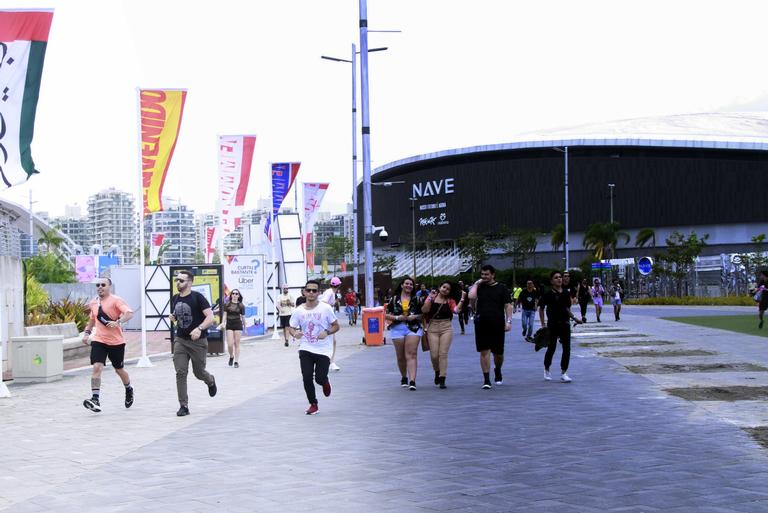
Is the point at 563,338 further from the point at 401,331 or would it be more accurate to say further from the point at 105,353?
the point at 105,353

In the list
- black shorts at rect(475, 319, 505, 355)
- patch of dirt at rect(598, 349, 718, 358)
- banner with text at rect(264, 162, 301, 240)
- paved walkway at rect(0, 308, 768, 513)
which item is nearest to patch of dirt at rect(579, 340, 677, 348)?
patch of dirt at rect(598, 349, 718, 358)

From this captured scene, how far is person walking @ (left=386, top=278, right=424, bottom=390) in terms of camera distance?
14.9 meters

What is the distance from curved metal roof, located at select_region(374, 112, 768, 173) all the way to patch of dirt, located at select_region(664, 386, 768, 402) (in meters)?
82.1

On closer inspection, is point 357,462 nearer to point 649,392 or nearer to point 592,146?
point 649,392

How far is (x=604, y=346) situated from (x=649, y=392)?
10295 millimetres

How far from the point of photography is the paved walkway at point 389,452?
6883 mm

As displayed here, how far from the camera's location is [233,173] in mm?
32125

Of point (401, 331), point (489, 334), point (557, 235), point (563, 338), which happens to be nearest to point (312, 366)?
point (401, 331)

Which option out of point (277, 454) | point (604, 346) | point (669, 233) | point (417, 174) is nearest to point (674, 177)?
point (669, 233)

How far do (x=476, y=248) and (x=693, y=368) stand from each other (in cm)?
7551

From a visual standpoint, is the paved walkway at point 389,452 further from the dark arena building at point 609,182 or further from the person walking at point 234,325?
the dark arena building at point 609,182

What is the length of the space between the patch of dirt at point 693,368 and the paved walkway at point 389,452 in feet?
4.22

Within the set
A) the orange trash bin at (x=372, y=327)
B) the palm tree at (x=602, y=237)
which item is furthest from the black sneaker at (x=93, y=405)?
the palm tree at (x=602, y=237)

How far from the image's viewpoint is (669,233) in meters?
94.0
